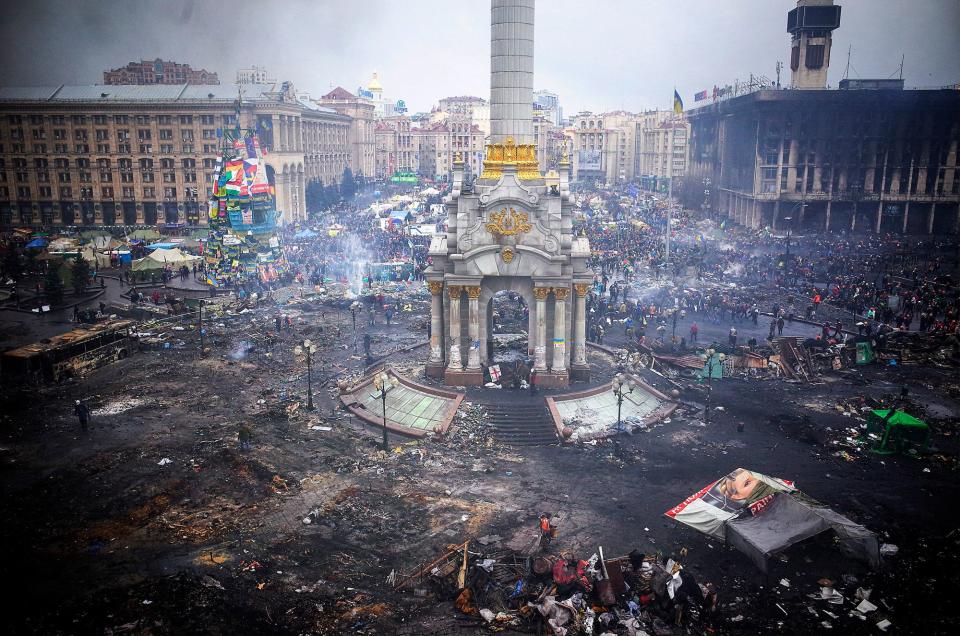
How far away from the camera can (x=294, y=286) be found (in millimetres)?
61969

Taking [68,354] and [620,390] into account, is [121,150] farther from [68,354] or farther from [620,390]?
[620,390]

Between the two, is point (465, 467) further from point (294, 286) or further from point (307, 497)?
point (294, 286)

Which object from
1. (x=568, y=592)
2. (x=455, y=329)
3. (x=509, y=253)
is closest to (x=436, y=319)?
(x=455, y=329)

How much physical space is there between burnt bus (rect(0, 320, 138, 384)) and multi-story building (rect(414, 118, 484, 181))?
136562 millimetres

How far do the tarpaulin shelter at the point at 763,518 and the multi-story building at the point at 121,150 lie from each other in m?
90.3

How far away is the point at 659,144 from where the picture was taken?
18138 centimetres

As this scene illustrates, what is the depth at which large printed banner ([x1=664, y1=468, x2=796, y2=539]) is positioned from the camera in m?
22.0

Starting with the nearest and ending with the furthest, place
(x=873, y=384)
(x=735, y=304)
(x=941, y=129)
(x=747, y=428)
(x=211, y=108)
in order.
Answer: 1. (x=747, y=428)
2. (x=873, y=384)
3. (x=735, y=304)
4. (x=941, y=129)
5. (x=211, y=108)

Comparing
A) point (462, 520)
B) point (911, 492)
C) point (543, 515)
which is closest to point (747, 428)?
point (911, 492)

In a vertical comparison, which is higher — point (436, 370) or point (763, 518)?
point (436, 370)

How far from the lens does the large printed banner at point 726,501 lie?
22.0 meters

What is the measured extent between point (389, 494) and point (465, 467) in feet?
12.0

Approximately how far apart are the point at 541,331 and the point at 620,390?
234 inches

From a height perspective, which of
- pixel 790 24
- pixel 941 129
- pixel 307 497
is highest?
pixel 790 24
